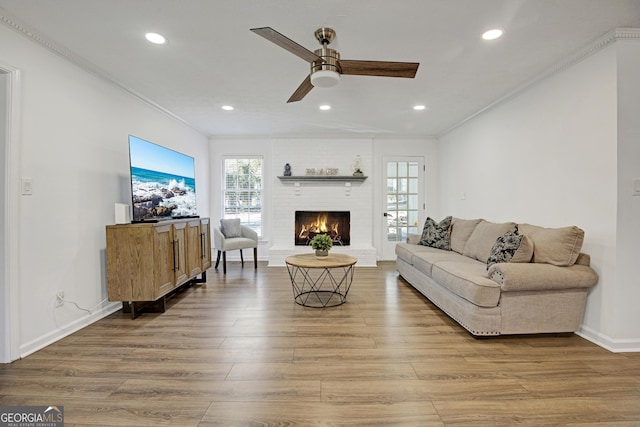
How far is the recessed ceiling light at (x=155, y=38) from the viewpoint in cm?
238

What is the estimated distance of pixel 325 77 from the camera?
2.15 meters

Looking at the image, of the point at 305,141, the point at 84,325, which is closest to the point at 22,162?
the point at 84,325

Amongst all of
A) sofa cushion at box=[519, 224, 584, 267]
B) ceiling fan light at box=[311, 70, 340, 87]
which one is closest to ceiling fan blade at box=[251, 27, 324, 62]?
ceiling fan light at box=[311, 70, 340, 87]

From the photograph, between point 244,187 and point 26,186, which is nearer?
point 26,186

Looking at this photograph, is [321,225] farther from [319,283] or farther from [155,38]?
[155,38]

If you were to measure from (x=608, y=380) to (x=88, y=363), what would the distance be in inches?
137

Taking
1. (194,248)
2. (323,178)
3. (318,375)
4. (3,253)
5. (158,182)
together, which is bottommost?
(318,375)

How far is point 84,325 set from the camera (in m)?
2.84

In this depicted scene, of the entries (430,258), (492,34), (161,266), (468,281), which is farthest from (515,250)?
(161,266)

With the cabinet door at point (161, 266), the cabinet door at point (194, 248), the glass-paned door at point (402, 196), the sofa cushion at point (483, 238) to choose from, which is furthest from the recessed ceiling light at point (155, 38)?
the glass-paned door at point (402, 196)

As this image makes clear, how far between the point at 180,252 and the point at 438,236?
345 cm

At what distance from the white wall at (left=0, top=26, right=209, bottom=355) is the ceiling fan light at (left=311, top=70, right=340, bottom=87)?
220 centimetres

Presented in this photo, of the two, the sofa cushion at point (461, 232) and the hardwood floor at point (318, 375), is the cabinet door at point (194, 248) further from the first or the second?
the sofa cushion at point (461, 232)

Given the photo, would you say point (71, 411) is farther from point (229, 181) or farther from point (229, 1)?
point (229, 181)
